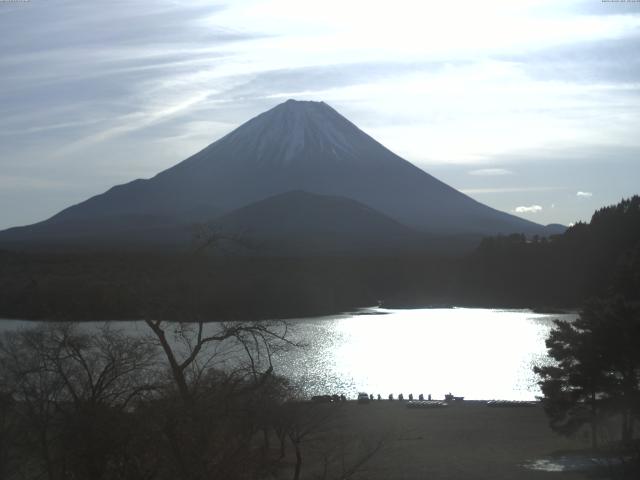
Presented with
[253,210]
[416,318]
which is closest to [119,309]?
[416,318]

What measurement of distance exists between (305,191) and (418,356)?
204ft

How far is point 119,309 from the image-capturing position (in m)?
5.36

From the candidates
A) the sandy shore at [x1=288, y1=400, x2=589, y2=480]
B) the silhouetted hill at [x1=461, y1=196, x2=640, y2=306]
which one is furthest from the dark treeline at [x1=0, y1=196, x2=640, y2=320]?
the sandy shore at [x1=288, y1=400, x2=589, y2=480]

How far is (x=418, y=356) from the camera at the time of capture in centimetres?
2784

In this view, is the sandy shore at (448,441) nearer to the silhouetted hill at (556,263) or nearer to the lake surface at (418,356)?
the lake surface at (418,356)

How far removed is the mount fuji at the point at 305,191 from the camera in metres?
80.2

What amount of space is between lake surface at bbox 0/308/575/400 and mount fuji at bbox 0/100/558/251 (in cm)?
3746

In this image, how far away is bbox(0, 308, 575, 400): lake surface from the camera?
20953mm

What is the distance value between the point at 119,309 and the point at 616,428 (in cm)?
1018

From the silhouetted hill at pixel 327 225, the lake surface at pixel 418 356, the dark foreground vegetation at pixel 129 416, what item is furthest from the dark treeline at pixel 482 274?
the dark foreground vegetation at pixel 129 416

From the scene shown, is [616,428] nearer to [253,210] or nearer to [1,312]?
[1,312]

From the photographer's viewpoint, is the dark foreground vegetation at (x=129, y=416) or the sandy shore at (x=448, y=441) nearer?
the dark foreground vegetation at (x=129, y=416)

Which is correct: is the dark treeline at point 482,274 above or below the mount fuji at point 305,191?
below

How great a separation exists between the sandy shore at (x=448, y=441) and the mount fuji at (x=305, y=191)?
58631 millimetres
